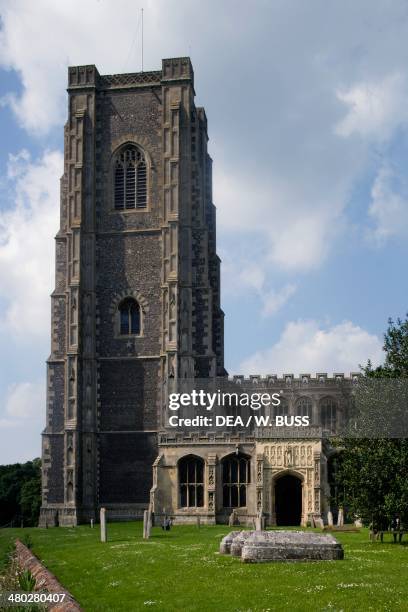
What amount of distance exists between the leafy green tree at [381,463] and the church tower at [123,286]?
89.4ft

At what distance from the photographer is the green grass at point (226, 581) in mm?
17609

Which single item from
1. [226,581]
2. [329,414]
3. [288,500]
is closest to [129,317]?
[329,414]

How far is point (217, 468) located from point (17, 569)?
98.1 feet

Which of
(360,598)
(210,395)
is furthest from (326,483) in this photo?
(360,598)

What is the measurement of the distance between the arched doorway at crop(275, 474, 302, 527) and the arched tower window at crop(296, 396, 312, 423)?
1170cm

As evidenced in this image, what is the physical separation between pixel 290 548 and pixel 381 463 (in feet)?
30.3

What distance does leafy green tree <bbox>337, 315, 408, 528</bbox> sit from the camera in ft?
99.5

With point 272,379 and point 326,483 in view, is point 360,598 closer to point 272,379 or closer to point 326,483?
point 326,483

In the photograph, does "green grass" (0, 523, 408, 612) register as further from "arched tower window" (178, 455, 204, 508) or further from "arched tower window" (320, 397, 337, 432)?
"arched tower window" (320, 397, 337, 432)

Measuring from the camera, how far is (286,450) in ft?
170

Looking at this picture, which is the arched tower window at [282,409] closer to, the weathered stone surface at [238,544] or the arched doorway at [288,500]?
the arched doorway at [288,500]

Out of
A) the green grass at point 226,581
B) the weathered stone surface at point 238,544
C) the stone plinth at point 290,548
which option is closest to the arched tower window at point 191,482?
the green grass at point 226,581

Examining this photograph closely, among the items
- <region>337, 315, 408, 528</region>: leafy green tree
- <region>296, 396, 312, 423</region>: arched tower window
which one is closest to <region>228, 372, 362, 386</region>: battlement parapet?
<region>296, 396, 312, 423</region>: arched tower window

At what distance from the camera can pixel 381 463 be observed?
31125mm
